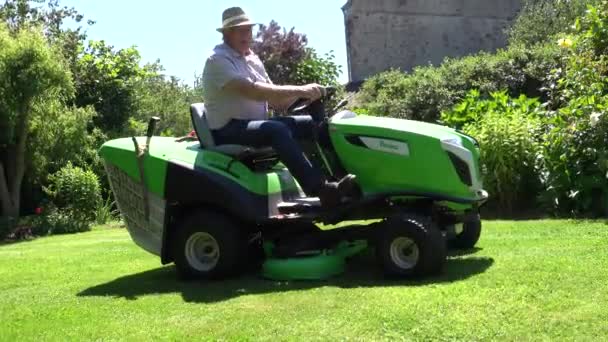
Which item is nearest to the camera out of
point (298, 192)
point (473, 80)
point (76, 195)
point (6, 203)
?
point (298, 192)

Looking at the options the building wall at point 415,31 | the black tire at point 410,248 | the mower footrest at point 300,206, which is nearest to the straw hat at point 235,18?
the mower footrest at point 300,206

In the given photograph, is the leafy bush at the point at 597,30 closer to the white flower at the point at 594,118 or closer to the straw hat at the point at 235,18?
the white flower at the point at 594,118

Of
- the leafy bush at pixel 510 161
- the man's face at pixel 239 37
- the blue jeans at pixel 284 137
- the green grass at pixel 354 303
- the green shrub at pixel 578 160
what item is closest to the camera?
the green grass at pixel 354 303

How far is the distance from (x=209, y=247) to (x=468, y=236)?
2.01m

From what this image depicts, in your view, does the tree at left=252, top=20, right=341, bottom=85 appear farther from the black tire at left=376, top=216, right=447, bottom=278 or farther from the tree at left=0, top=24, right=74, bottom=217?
the black tire at left=376, top=216, right=447, bottom=278

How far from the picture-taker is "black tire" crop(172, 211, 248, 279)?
5246 mm

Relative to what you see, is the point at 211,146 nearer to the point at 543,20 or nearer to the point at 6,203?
the point at 6,203

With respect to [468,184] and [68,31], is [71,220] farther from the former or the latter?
[468,184]

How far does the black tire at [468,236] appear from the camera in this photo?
18.9 feet

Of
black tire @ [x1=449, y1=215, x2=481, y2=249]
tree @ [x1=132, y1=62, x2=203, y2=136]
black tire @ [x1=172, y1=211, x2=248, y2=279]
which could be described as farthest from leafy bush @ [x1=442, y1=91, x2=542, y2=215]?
tree @ [x1=132, y1=62, x2=203, y2=136]

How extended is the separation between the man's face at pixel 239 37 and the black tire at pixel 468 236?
84.9 inches

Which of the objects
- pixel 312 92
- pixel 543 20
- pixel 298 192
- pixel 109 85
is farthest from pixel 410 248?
pixel 543 20

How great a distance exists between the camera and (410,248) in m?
4.90

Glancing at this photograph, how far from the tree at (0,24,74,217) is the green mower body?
26.6 feet
